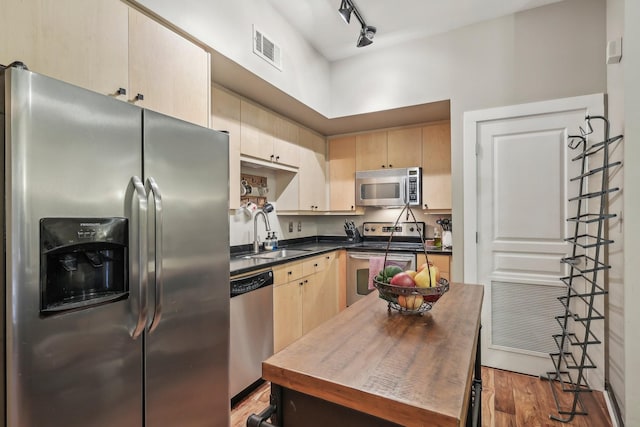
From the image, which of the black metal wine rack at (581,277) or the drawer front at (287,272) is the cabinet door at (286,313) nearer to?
the drawer front at (287,272)

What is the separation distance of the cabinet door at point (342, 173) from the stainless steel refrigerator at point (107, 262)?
2.42 metres

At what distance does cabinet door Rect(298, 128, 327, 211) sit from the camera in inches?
143

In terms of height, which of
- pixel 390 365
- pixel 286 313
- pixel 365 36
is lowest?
pixel 286 313

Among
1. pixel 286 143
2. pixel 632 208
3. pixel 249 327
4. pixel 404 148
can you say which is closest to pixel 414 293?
pixel 632 208

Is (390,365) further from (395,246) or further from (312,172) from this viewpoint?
(312,172)

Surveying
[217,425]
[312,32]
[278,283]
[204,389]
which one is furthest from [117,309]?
[312,32]

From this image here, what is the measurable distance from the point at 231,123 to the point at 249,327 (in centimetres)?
156

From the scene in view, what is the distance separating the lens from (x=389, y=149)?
3793mm

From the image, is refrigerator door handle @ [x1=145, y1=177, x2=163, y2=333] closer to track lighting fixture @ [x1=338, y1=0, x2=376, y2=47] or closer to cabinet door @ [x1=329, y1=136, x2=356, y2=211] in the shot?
track lighting fixture @ [x1=338, y1=0, x2=376, y2=47]

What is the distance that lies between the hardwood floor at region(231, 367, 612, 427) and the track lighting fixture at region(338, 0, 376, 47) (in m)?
2.75

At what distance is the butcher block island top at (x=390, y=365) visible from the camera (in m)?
0.69

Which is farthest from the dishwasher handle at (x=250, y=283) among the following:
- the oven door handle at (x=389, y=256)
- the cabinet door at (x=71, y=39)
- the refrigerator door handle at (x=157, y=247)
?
the oven door handle at (x=389, y=256)

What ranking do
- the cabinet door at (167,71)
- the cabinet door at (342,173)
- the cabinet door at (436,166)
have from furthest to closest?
1. the cabinet door at (342,173)
2. the cabinet door at (436,166)
3. the cabinet door at (167,71)

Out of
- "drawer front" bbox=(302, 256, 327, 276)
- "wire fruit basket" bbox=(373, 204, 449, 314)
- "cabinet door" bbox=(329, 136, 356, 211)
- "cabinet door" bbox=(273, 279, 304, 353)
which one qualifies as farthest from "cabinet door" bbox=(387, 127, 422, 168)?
"wire fruit basket" bbox=(373, 204, 449, 314)
